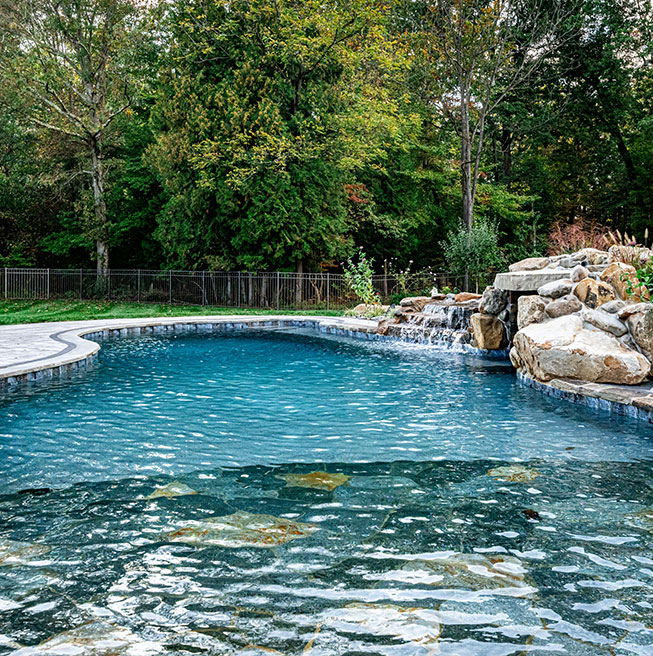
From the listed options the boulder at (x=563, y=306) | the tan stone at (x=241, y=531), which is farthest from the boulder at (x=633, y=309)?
the tan stone at (x=241, y=531)

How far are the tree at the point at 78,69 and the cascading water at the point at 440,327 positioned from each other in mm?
15092

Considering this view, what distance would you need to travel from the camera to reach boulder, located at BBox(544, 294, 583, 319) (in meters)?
9.16

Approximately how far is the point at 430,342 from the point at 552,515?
10.0 metres

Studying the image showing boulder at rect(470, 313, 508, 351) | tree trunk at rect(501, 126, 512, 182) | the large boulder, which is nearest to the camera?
the large boulder

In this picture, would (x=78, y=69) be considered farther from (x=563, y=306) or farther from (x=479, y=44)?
(x=563, y=306)

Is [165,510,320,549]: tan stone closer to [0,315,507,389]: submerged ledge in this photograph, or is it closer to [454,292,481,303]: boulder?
[0,315,507,389]: submerged ledge

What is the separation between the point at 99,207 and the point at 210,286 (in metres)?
5.83

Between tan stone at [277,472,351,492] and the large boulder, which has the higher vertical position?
the large boulder

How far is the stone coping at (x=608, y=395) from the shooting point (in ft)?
22.1

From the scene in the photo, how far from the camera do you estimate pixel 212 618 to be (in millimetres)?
2736

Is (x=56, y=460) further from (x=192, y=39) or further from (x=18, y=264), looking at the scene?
(x=18, y=264)

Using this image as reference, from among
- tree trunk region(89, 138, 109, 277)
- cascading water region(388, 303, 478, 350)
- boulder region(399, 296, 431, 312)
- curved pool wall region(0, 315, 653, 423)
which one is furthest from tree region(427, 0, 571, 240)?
tree trunk region(89, 138, 109, 277)

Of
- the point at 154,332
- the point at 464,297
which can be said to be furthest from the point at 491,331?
the point at 154,332

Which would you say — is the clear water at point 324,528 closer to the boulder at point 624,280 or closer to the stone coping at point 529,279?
the boulder at point 624,280
